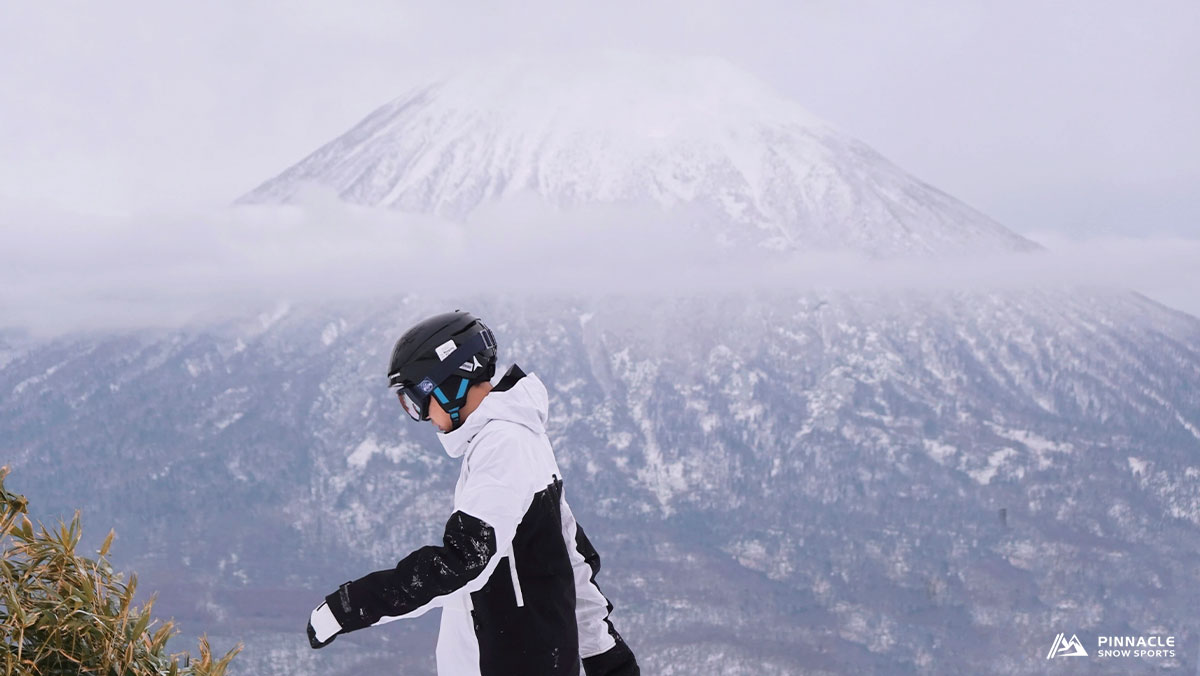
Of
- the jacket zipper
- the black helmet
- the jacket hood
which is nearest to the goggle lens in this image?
the black helmet

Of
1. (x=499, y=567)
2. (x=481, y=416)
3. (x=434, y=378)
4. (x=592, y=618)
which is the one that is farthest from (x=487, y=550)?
(x=592, y=618)

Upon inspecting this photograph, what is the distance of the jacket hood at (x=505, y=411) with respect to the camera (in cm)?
379

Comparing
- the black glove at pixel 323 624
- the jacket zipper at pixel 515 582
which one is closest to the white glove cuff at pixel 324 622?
the black glove at pixel 323 624

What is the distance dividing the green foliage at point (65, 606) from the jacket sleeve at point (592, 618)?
1863 millimetres

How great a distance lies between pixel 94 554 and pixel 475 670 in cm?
170

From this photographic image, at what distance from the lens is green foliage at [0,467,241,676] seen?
2.43m

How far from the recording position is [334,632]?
3.47 metres

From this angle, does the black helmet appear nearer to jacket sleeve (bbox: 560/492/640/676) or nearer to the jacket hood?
the jacket hood

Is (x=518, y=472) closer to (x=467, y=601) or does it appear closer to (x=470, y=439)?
(x=470, y=439)

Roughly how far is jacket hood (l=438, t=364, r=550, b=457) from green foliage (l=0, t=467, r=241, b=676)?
1.44 metres

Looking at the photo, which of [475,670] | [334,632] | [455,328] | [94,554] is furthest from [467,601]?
[94,554]

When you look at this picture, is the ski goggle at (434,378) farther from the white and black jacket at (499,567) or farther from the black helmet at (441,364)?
the white and black jacket at (499,567)

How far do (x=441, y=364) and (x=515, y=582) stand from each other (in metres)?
0.97

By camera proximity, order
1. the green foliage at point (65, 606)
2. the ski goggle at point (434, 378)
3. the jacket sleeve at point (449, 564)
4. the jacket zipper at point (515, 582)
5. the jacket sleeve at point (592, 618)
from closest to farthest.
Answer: the green foliage at point (65, 606)
the jacket sleeve at point (449, 564)
the jacket zipper at point (515, 582)
the ski goggle at point (434, 378)
the jacket sleeve at point (592, 618)
